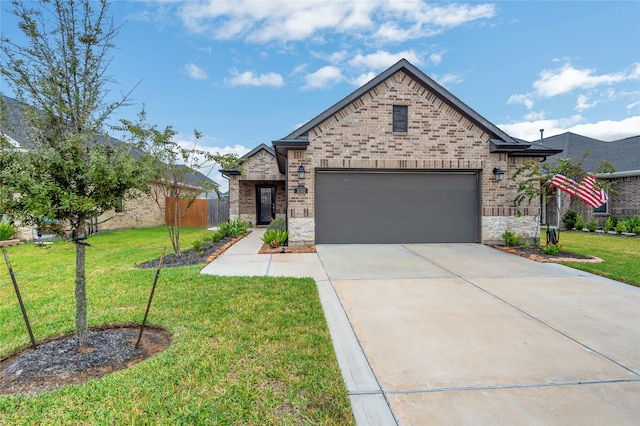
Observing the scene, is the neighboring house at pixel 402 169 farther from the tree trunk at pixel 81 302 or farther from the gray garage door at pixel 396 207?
the tree trunk at pixel 81 302

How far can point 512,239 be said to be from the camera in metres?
9.48

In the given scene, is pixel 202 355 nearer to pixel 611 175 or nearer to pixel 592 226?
pixel 592 226

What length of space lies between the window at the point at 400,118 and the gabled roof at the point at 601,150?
42.3 ft

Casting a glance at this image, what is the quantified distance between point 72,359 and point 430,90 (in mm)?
10444

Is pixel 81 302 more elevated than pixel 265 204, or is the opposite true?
pixel 265 204

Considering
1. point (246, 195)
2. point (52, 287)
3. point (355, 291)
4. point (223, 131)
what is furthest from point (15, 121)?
point (223, 131)

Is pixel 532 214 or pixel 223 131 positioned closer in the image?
pixel 532 214

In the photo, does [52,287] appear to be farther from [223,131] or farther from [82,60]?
[223,131]

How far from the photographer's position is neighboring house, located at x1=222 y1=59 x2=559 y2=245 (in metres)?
9.56

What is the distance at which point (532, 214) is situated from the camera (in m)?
10.3

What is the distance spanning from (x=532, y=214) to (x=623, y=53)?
6112 mm

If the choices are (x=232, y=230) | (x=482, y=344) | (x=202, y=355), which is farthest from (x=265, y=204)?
(x=482, y=344)

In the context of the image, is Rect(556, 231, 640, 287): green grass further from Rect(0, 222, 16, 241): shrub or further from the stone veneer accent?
Rect(0, 222, 16, 241): shrub

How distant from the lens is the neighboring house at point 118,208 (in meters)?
2.92
